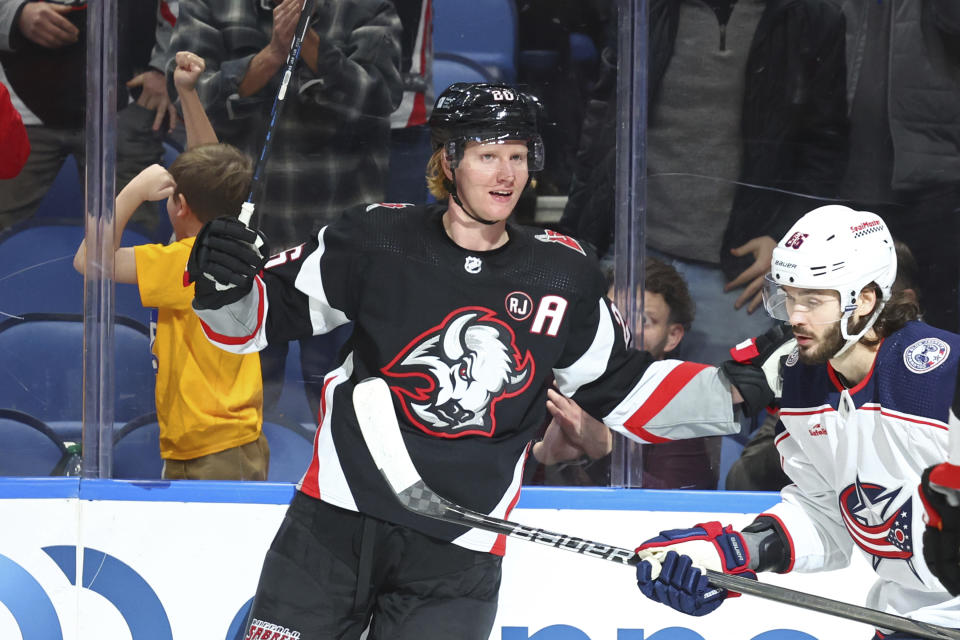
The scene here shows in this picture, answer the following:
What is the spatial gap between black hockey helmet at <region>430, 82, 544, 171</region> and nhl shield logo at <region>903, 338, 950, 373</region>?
2.82 feet

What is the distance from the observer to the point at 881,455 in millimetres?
2207

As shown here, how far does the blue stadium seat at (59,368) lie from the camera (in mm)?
3213

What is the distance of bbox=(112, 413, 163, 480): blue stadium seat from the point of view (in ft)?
10.4

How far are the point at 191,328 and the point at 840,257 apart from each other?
5.86 ft

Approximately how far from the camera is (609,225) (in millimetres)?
3246

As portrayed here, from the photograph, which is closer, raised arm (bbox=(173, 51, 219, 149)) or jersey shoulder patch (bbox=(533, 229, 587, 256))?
jersey shoulder patch (bbox=(533, 229, 587, 256))

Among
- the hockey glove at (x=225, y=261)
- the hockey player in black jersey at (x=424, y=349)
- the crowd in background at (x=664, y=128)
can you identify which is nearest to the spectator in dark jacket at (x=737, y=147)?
the crowd in background at (x=664, y=128)

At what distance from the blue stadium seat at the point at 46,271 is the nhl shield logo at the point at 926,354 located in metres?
2.02

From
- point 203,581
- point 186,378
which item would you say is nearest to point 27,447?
point 186,378

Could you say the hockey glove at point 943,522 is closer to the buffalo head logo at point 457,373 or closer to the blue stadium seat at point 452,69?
the buffalo head logo at point 457,373

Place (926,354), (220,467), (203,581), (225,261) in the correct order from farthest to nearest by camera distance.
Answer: (220,467) → (203,581) → (225,261) → (926,354)

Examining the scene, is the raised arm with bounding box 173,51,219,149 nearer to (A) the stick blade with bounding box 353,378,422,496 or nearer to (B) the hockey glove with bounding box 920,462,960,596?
(A) the stick blade with bounding box 353,378,422,496

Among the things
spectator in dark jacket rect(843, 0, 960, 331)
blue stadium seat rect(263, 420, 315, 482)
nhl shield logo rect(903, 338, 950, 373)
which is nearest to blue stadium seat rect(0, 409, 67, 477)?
blue stadium seat rect(263, 420, 315, 482)

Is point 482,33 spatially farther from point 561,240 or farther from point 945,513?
point 945,513
